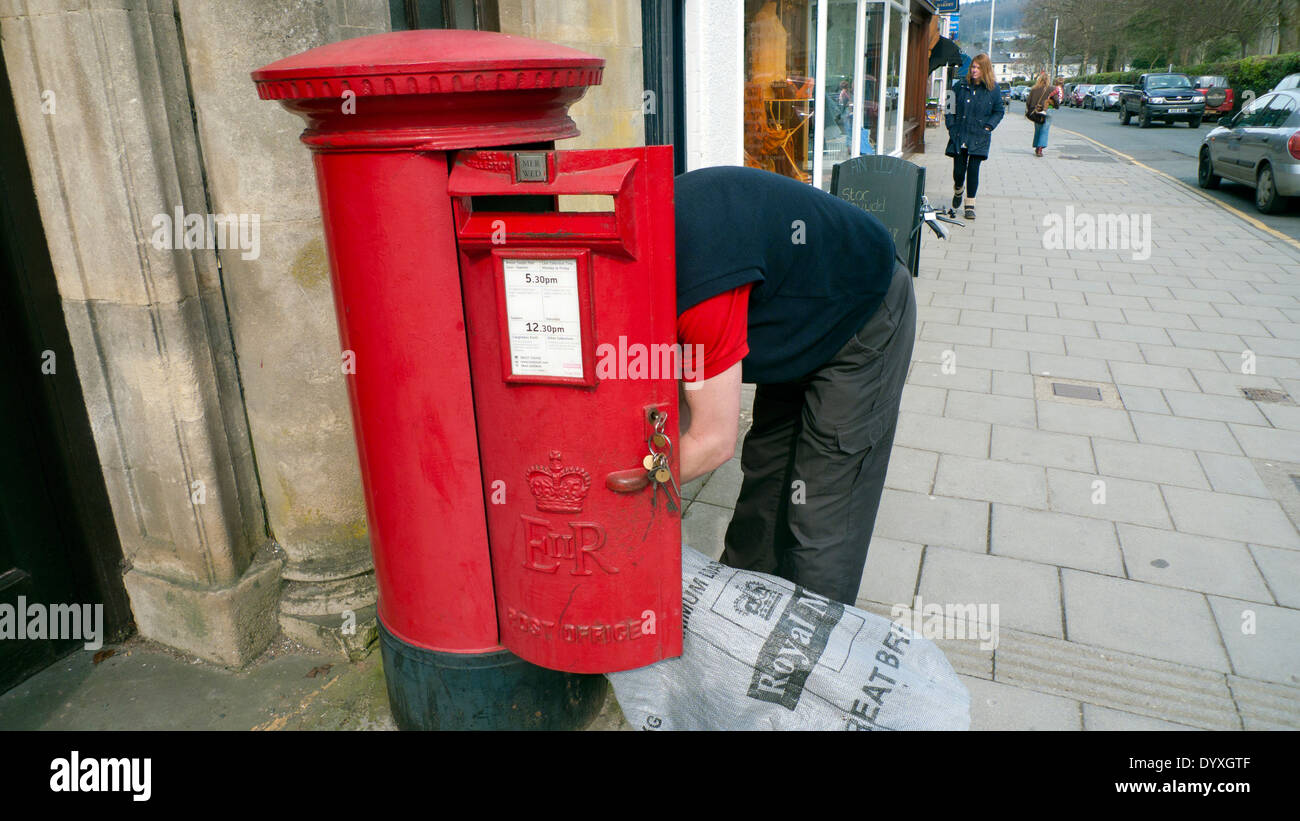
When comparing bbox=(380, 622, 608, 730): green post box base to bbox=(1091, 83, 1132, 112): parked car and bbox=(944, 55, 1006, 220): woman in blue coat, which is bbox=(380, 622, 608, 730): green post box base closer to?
bbox=(944, 55, 1006, 220): woman in blue coat

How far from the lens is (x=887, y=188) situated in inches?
260

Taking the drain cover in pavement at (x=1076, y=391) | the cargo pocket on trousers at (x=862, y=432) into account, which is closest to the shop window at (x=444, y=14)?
the cargo pocket on trousers at (x=862, y=432)

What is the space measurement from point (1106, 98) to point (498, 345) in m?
51.6

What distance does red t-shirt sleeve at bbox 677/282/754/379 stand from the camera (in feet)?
6.71

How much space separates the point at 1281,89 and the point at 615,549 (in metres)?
15.8

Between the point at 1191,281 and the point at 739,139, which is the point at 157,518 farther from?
the point at 1191,281

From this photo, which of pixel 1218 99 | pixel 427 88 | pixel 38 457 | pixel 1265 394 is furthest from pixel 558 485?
pixel 1218 99

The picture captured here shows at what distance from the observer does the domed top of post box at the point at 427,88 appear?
1756 mm

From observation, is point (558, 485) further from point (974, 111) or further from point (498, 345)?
point (974, 111)

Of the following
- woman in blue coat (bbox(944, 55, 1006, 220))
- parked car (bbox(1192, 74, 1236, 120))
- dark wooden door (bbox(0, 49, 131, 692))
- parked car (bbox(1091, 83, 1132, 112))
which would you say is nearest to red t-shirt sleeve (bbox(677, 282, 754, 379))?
dark wooden door (bbox(0, 49, 131, 692))

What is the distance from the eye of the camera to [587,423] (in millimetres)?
1962

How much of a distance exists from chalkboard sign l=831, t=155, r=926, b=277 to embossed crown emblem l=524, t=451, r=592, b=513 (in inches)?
200

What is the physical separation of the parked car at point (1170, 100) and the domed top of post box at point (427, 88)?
3352 centimetres

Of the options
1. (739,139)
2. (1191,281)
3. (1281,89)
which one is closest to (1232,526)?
(739,139)
